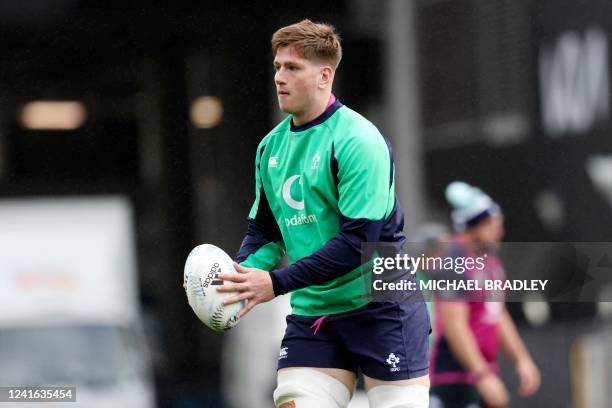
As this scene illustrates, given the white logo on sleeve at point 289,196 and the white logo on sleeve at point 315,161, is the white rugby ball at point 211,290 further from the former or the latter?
the white logo on sleeve at point 315,161

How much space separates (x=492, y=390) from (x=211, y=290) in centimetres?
360

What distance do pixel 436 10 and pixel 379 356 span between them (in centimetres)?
363

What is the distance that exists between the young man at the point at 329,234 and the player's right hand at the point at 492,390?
2916 millimetres

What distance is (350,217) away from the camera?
4594 mm

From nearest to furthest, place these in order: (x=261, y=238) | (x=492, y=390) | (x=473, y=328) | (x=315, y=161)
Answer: (x=315, y=161) < (x=261, y=238) < (x=473, y=328) < (x=492, y=390)

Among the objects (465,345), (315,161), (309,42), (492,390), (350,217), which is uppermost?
(309,42)

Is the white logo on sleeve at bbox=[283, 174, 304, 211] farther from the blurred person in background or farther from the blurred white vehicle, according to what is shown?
the blurred white vehicle

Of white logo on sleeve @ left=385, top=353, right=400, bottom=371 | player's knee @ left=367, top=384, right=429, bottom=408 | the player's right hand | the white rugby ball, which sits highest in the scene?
the white rugby ball

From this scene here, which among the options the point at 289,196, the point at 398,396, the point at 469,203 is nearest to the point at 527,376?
the point at 469,203

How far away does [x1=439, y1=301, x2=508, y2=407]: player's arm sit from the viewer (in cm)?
744

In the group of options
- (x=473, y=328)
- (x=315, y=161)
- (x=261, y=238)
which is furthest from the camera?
(x=473, y=328)

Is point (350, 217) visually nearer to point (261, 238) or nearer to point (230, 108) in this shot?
point (261, 238)

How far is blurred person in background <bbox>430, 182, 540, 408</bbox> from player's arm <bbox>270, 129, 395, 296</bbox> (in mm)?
2797

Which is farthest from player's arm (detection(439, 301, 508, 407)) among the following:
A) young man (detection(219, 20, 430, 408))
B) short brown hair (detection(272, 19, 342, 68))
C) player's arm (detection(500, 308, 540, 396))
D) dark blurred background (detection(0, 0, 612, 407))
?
short brown hair (detection(272, 19, 342, 68))
